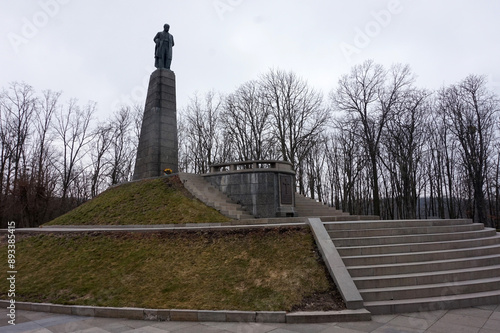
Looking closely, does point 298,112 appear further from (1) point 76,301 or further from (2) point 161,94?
(1) point 76,301

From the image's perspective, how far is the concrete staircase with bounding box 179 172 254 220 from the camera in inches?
560

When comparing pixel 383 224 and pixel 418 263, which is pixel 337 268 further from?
pixel 383 224

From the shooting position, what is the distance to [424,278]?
Answer: 6.96 m

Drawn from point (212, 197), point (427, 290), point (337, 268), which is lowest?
point (427, 290)

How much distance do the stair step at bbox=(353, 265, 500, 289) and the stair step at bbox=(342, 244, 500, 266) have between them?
0.55 metres

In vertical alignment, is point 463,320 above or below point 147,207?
below

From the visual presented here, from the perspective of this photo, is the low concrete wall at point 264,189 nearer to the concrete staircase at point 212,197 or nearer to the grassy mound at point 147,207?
the concrete staircase at point 212,197

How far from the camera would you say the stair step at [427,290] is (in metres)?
6.45

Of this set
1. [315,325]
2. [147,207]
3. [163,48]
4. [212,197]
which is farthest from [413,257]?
[163,48]

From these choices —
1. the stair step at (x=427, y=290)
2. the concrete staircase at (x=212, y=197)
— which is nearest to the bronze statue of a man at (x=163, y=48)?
the concrete staircase at (x=212, y=197)

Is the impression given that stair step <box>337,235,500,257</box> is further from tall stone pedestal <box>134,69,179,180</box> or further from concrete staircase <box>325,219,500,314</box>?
tall stone pedestal <box>134,69,179,180</box>

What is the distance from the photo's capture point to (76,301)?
7.24m

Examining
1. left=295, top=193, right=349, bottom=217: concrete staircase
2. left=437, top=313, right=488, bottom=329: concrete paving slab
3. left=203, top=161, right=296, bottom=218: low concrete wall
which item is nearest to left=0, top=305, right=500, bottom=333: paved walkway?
left=437, top=313, right=488, bottom=329: concrete paving slab

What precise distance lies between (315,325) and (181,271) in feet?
12.7
